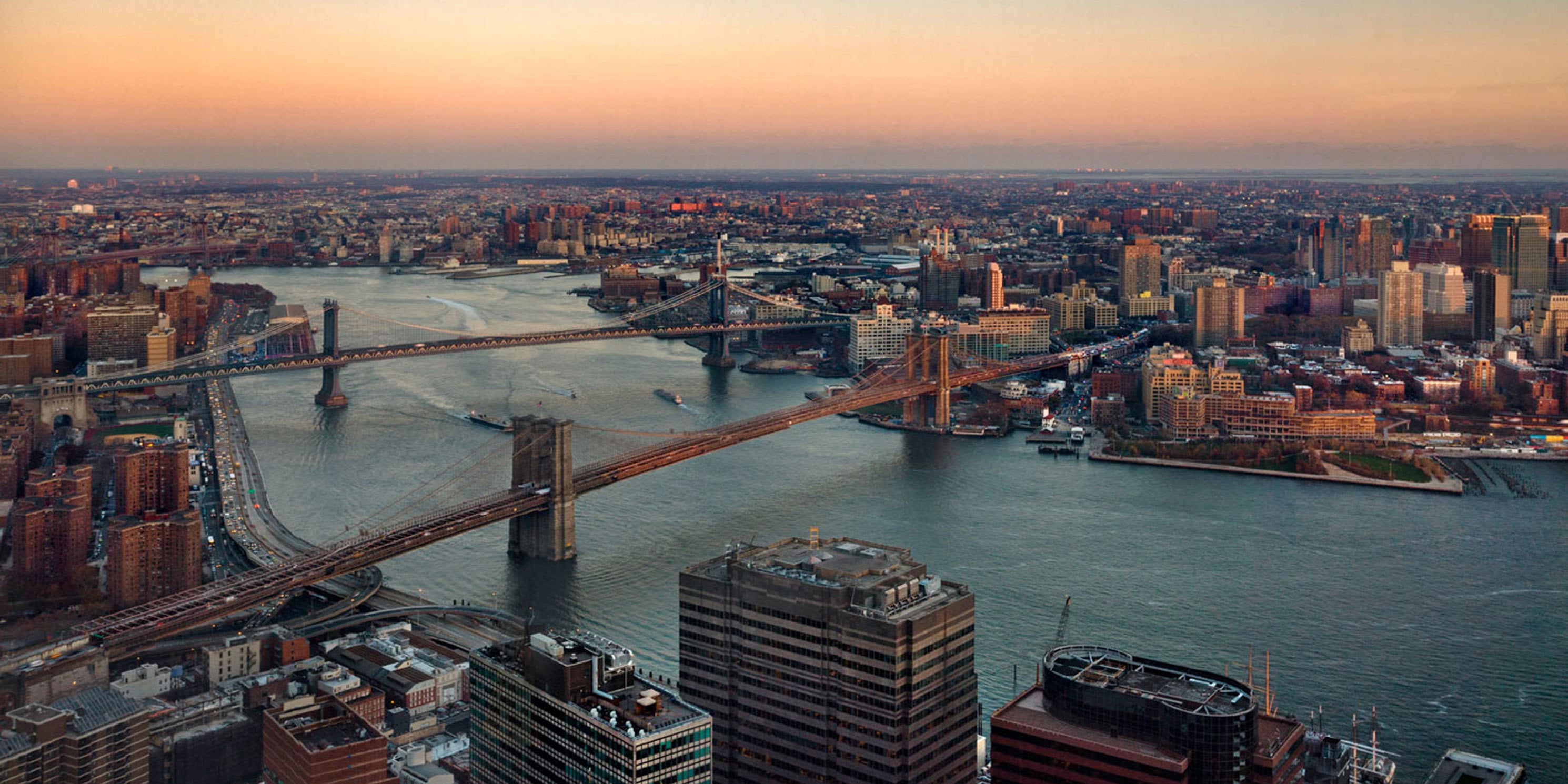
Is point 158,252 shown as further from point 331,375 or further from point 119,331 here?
point 331,375

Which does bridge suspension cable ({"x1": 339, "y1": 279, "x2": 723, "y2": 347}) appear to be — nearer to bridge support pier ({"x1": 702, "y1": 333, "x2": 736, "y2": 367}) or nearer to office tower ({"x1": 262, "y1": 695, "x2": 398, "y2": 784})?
bridge support pier ({"x1": 702, "y1": 333, "x2": 736, "y2": 367})

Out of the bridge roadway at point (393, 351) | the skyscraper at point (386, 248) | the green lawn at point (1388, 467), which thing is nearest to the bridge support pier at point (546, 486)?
the bridge roadway at point (393, 351)

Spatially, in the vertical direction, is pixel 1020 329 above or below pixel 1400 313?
below

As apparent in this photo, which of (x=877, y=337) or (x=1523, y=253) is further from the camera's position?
(x=1523, y=253)

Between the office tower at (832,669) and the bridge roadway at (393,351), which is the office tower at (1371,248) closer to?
the bridge roadway at (393,351)

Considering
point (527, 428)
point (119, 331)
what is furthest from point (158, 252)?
point (527, 428)

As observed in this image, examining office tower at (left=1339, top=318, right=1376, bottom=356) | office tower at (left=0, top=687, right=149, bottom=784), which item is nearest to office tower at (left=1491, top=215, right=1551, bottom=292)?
office tower at (left=1339, top=318, right=1376, bottom=356)

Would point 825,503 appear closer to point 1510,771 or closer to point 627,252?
point 1510,771
